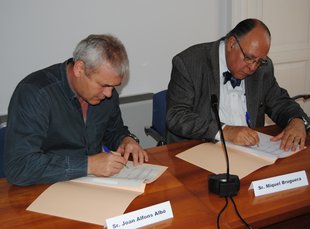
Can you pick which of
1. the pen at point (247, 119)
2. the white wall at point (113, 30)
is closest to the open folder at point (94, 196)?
the pen at point (247, 119)

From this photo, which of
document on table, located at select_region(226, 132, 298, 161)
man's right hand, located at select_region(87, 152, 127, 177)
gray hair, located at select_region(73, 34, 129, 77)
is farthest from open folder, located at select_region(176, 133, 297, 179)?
gray hair, located at select_region(73, 34, 129, 77)

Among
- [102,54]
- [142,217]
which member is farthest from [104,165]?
[102,54]

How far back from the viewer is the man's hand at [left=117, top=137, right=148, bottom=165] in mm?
1567

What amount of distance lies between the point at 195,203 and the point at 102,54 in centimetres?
69

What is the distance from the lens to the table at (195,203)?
112 cm

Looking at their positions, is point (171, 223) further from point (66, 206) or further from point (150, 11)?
point (150, 11)

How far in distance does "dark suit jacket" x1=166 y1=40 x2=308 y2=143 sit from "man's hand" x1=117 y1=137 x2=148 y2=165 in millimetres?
349

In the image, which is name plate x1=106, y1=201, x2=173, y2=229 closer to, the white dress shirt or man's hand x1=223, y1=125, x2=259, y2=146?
man's hand x1=223, y1=125, x2=259, y2=146

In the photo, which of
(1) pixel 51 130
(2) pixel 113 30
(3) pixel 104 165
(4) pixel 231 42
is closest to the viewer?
(3) pixel 104 165

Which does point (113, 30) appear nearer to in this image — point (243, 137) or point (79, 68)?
point (79, 68)

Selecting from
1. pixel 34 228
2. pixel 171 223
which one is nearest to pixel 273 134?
pixel 171 223

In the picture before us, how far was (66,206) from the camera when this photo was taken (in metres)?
1.19

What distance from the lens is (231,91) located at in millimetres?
2123

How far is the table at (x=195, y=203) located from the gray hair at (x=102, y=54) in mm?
503
